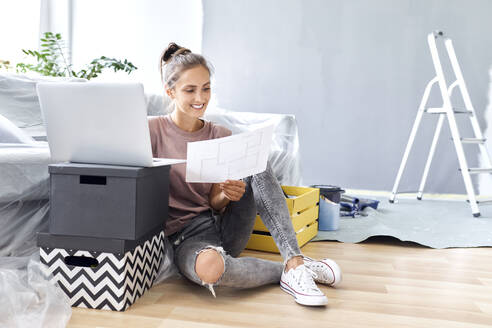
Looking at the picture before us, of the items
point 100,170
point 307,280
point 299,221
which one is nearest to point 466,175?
point 299,221

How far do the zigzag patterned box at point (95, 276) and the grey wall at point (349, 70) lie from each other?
8.07 feet

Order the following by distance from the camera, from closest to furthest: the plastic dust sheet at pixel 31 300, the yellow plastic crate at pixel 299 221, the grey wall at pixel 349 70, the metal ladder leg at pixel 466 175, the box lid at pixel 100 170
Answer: the plastic dust sheet at pixel 31 300 < the box lid at pixel 100 170 < the yellow plastic crate at pixel 299 221 < the metal ladder leg at pixel 466 175 < the grey wall at pixel 349 70

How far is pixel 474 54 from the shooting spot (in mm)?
3139

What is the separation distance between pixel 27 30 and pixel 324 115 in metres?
2.26

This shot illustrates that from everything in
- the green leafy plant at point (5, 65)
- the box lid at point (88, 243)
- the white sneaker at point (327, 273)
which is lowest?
the white sneaker at point (327, 273)

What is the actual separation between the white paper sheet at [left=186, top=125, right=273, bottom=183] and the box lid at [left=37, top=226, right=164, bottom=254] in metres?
0.21

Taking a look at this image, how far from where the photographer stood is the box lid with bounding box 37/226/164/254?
3.35 feet

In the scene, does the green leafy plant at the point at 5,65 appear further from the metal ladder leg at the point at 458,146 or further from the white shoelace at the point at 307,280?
the metal ladder leg at the point at 458,146

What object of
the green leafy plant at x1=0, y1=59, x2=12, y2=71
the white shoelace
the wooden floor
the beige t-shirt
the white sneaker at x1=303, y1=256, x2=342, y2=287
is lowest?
the wooden floor

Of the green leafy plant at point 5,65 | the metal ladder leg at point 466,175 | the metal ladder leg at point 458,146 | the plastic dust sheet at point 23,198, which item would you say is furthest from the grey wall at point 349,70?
the plastic dust sheet at point 23,198

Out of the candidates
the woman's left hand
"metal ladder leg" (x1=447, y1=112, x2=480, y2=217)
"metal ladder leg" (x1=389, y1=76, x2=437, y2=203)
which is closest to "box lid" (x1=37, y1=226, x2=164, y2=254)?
the woman's left hand

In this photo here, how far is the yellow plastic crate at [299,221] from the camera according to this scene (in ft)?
5.43

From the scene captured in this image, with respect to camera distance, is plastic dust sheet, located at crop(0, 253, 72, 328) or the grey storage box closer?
plastic dust sheet, located at crop(0, 253, 72, 328)

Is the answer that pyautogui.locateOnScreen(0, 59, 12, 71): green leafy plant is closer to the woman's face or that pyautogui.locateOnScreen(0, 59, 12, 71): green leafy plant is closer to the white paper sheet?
the woman's face
